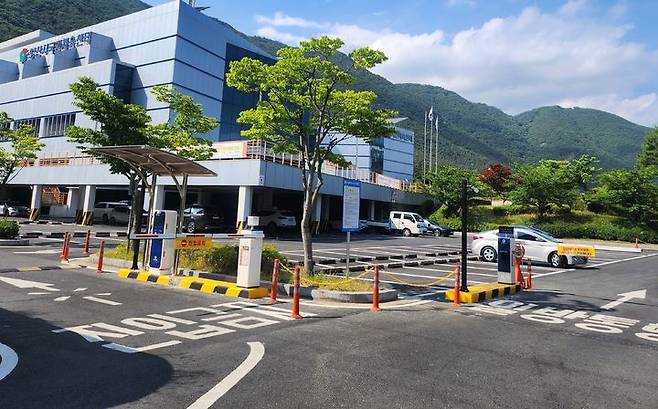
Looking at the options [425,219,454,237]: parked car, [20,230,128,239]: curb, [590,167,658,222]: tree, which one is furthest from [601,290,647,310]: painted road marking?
[590,167,658,222]: tree

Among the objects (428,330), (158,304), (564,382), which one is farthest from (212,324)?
(564,382)

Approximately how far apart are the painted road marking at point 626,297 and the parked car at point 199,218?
2309cm

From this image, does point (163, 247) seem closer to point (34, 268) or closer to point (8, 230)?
point (34, 268)

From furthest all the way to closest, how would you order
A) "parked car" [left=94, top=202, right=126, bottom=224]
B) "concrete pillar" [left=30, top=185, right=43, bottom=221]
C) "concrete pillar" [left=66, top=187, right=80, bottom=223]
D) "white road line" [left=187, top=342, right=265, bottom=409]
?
"concrete pillar" [left=66, top=187, right=80, bottom=223]
"concrete pillar" [left=30, top=185, right=43, bottom=221]
"parked car" [left=94, top=202, right=126, bottom=224]
"white road line" [left=187, top=342, right=265, bottom=409]

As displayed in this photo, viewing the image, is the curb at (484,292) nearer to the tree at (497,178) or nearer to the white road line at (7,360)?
the white road line at (7,360)

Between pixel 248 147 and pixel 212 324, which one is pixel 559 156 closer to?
pixel 248 147

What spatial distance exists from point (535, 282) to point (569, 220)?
2991cm

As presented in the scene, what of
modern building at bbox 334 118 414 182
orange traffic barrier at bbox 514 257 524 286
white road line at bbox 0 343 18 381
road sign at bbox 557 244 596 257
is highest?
modern building at bbox 334 118 414 182

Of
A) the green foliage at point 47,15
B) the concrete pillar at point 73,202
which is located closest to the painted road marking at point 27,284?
the concrete pillar at point 73,202

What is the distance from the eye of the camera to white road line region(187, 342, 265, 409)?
392cm

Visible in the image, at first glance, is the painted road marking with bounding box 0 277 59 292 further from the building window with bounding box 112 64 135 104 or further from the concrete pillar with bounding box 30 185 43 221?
the building window with bounding box 112 64 135 104

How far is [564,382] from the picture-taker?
4.87 meters

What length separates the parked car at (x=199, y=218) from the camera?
27.8 m

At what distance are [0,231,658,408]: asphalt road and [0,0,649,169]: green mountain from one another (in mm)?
100021
